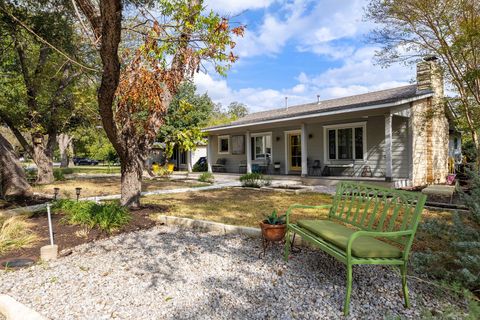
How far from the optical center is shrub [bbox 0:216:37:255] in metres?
4.31

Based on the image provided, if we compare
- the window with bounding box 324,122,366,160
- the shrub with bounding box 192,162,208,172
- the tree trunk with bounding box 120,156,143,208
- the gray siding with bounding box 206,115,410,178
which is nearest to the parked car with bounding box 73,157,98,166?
the shrub with bounding box 192,162,208,172

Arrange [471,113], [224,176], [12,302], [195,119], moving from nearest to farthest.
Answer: [12,302]
[471,113]
[224,176]
[195,119]

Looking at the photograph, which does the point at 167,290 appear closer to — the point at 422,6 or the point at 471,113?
the point at 422,6

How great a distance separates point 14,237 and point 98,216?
1.25 metres

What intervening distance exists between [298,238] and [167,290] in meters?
2.02

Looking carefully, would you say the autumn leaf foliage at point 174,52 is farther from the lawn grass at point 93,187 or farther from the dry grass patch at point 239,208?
the lawn grass at point 93,187

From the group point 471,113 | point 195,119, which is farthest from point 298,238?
point 195,119

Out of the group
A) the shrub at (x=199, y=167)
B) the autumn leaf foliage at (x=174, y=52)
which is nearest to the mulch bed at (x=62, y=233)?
the autumn leaf foliage at (x=174, y=52)

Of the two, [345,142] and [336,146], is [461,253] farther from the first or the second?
[336,146]

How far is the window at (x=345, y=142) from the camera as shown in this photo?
1205 cm

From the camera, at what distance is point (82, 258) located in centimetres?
403

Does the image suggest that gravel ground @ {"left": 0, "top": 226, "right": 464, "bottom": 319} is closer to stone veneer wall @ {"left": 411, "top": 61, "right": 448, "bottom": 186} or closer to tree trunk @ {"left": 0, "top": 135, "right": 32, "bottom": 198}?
tree trunk @ {"left": 0, "top": 135, "right": 32, "bottom": 198}

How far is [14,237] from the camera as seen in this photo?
461 cm

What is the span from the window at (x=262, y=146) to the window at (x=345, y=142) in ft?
12.1
